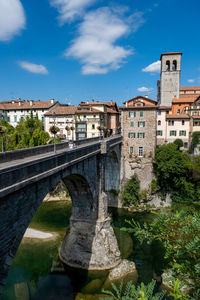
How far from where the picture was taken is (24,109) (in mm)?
60844

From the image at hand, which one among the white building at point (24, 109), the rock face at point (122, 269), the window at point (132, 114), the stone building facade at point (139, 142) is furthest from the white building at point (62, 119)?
the rock face at point (122, 269)

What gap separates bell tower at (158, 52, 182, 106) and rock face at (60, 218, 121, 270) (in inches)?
1904

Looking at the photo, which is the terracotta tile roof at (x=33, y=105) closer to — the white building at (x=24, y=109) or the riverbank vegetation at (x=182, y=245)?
the white building at (x=24, y=109)

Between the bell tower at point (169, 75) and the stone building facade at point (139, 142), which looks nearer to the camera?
the stone building facade at point (139, 142)

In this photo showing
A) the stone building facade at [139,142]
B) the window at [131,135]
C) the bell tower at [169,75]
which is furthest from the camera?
the bell tower at [169,75]

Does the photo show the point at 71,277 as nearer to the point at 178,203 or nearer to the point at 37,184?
the point at 37,184

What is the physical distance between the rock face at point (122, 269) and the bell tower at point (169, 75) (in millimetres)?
49382

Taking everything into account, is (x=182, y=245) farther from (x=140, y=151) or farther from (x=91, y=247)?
(x=140, y=151)

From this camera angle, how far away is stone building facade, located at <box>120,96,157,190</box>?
3806 cm

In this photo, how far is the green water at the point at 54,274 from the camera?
18.6 metres

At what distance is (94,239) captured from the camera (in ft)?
71.8

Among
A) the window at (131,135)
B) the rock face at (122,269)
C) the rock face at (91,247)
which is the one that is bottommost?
the rock face at (122,269)

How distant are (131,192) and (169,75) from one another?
128 ft


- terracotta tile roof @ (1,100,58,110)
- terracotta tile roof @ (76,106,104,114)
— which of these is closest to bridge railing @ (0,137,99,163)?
terracotta tile roof @ (76,106,104,114)
